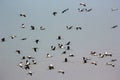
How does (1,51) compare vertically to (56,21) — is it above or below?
below

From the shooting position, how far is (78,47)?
3.06 m

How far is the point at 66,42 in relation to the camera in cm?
305

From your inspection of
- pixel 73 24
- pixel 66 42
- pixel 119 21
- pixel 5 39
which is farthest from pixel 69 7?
pixel 5 39

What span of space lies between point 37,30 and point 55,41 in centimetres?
24

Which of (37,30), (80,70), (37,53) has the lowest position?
(80,70)

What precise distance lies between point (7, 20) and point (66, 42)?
715 millimetres

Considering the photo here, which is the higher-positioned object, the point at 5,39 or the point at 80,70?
the point at 5,39

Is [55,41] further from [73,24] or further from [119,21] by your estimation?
[119,21]

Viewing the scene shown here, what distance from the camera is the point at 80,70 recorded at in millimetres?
3059

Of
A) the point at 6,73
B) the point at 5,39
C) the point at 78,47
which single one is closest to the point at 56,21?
the point at 78,47

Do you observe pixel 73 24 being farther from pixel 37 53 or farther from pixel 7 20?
pixel 7 20

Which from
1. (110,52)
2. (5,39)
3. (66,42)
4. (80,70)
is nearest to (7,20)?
(5,39)

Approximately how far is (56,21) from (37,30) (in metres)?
0.24

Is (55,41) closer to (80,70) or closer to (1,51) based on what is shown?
(80,70)
